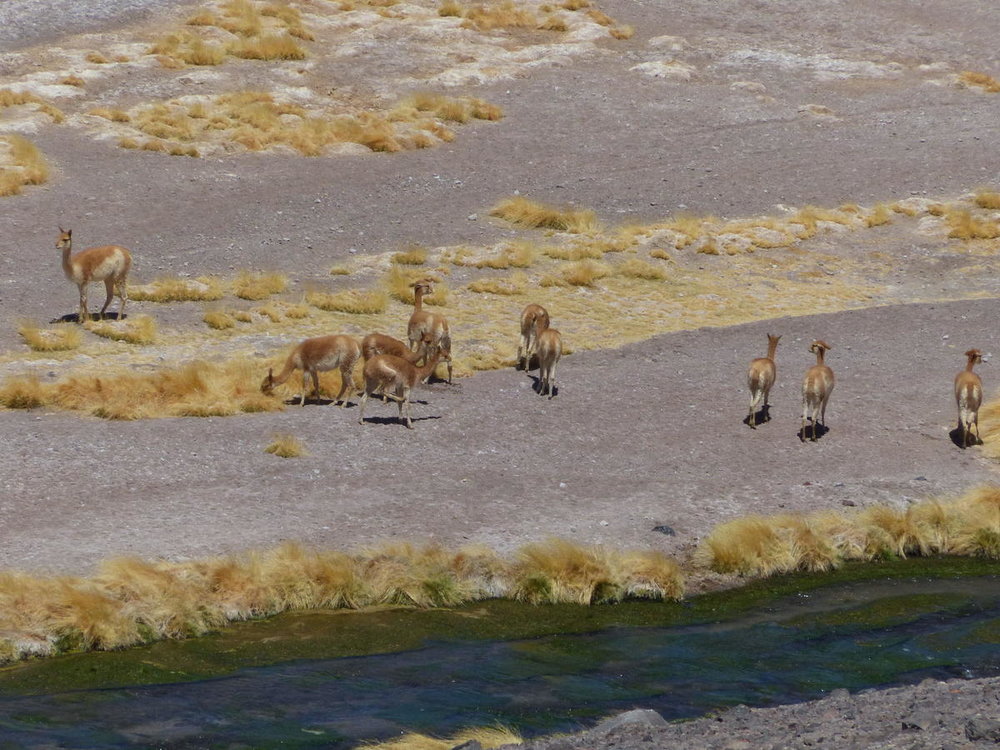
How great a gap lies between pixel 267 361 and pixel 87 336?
136 inches

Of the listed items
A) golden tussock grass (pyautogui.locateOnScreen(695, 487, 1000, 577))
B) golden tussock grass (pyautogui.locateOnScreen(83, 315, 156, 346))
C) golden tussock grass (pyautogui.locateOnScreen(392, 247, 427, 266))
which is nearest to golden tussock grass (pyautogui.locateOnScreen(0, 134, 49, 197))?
golden tussock grass (pyautogui.locateOnScreen(83, 315, 156, 346))

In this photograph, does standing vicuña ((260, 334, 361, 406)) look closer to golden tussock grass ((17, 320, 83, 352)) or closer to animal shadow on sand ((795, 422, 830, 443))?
golden tussock grass ((17, 320, 83, 352))

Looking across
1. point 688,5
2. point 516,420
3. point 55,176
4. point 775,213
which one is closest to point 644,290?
point 775,213

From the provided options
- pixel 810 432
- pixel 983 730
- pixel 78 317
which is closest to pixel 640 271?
pixel 810 432

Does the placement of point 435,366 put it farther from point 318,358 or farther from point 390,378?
point 318,358

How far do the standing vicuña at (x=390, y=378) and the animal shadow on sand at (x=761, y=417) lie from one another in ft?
16.7

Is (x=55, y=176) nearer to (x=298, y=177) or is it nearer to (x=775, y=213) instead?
(x=298, y=177)

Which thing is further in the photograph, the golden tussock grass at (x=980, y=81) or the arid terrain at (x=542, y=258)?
the golden tussock grass at (x=980, y=81)

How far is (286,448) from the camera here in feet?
63.4

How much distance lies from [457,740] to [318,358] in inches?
385

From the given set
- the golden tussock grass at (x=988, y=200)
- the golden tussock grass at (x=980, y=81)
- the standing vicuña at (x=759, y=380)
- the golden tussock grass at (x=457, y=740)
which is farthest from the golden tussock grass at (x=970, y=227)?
the golden tussock grass at (x=457, y=740)

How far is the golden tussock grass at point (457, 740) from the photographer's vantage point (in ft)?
39.8

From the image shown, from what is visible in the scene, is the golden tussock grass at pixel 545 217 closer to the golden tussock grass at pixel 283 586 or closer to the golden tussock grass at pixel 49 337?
the golden tussock grass at pixel 49 337

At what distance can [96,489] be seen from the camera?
17.8 m
